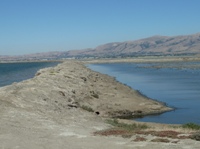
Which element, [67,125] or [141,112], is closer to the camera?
[67,125]

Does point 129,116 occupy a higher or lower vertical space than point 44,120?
lower

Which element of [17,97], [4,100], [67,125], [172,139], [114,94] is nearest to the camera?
[172,139]

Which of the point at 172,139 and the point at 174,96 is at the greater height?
the point at 172,139

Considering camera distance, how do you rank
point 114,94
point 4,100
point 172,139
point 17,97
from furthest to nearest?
1. point 114,94
2. point 17,97
3. point 4,100
4. point 172,139

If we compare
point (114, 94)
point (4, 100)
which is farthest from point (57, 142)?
point (114, 94)

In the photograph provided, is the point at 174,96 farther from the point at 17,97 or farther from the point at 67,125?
the point at 67,125

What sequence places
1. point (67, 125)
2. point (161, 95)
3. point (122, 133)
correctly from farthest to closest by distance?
1. point (161, 95)
2. point (67, 125)
3. point (122, 133)

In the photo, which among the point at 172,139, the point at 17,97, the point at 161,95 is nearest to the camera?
the point at 172,139

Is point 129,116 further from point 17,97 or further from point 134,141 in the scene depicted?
point 134,141

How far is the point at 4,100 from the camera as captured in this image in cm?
2720

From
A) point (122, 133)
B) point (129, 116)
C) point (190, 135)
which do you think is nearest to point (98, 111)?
point (129, 116)

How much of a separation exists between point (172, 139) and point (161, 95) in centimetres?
3271

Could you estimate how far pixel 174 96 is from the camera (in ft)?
153

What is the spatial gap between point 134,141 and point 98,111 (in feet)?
57.9
